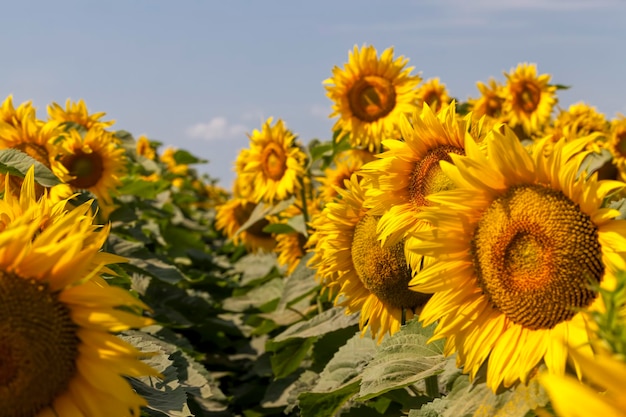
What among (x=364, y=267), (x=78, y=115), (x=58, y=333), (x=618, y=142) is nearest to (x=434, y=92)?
(x=618, y=142)

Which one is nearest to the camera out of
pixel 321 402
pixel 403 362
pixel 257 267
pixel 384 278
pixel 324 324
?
pixel 403 362

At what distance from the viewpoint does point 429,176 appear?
2668mm

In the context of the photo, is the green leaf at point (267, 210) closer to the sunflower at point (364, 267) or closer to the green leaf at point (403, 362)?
the sunflower at point (364, 267)

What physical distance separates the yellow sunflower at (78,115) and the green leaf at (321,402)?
10.7 ft

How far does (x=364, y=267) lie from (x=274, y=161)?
3.04 m

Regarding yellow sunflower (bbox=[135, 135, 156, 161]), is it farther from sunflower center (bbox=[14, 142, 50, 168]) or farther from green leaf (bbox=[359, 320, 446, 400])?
green leaf (bbox=[359, 320, 446, 400])

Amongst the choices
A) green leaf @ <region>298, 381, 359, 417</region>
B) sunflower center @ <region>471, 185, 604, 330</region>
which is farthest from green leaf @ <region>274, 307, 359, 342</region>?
sunflower center @ <region>471, 185, 604, 330</region>

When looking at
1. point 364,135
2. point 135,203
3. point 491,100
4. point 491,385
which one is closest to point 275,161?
point 364,135

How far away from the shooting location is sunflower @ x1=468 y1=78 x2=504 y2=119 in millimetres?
7324

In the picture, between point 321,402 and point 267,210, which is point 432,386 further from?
point 267,210

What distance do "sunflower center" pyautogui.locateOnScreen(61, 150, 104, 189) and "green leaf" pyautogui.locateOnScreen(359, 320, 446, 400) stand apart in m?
3.11

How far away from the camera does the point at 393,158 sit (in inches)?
109

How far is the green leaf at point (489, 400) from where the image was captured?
6.11 ft

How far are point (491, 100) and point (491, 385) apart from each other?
5749 mm
